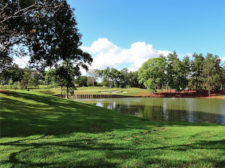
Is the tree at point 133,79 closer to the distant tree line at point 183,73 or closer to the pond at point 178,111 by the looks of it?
the distant tree line at point 183,73

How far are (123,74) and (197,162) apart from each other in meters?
125

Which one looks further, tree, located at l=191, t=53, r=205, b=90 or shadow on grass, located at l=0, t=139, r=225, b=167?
tree, located at l=191, t=53, r=205, b=90

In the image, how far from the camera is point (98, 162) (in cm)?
461

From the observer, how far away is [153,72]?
68000 mm

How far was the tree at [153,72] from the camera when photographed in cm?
6630

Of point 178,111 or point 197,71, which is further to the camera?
point 197,71

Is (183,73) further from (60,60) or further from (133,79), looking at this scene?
(60,60)

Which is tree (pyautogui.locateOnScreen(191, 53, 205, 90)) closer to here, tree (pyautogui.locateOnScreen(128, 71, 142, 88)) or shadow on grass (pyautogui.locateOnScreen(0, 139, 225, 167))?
tree (pyautogui.locateOnScreen(128, 71, 142, 88))

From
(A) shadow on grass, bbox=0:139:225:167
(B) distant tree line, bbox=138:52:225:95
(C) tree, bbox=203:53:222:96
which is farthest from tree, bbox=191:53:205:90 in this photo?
(A) shadow on grass, bbox=0:139:225:167

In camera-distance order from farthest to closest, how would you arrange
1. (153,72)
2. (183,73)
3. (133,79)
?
(133,79), (183,73), (153,72)

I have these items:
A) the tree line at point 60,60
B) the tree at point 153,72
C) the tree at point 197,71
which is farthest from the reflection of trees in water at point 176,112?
the tree at point 197,71

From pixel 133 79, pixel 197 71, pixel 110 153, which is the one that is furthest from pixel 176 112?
pixel 133 79

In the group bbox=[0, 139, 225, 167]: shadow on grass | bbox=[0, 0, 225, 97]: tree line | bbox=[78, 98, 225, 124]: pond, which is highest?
bbox=[0, 0, 225, 97]: tree line

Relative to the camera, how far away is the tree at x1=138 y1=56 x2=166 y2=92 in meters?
66.3
